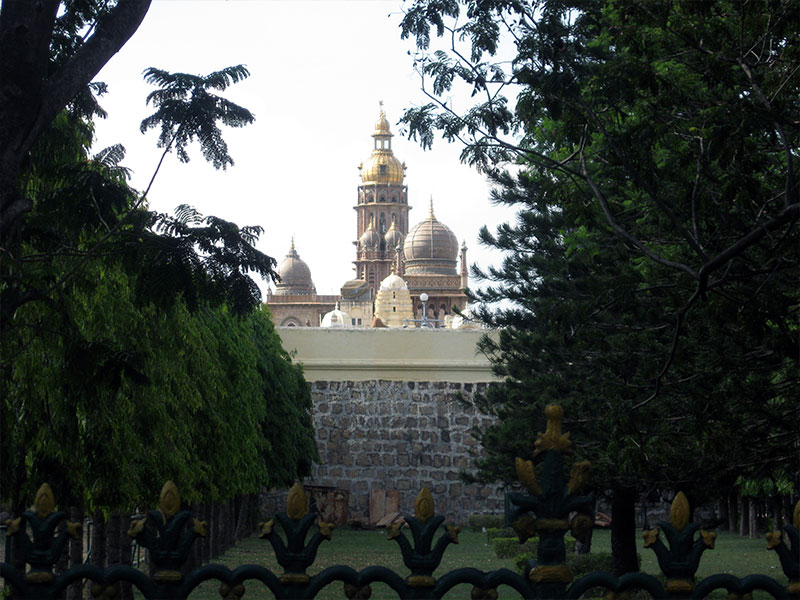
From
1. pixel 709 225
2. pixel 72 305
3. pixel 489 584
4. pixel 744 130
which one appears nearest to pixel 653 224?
pixel 709 225

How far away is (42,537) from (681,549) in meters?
1.77

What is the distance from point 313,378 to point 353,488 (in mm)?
2791

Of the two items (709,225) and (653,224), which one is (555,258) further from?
(709,225)

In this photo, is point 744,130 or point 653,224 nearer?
point 744,130

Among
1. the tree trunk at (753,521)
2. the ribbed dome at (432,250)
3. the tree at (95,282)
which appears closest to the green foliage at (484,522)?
the tree trunk at (753,521)

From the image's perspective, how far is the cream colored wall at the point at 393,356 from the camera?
29500mm

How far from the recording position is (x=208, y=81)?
6961 mm

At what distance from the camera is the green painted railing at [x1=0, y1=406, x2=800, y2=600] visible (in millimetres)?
3395

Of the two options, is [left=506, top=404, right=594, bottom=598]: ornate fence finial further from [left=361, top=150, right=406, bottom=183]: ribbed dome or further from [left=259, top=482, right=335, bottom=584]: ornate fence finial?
[left=361, top=150, right=406, bottom=183]: ribbed dome

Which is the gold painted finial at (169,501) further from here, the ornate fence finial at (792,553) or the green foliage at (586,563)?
the green foliage at (586,563)

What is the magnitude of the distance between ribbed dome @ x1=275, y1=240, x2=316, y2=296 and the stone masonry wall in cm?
6967

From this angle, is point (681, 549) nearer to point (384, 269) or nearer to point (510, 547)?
point (510, 547)

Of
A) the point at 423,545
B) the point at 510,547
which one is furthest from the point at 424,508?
the point at 510,547

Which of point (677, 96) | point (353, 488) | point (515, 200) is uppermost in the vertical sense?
point (515, 200)
